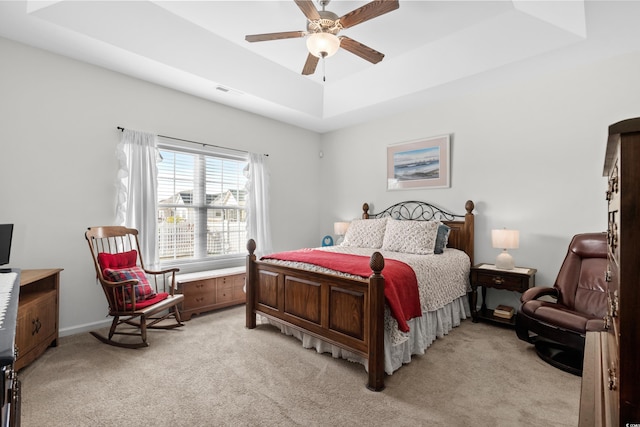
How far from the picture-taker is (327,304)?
2.61m

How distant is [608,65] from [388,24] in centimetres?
222

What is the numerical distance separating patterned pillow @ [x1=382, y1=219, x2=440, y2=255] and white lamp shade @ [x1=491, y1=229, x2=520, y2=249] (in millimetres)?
641

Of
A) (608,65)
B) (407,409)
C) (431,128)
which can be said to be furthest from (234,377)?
(608,65)

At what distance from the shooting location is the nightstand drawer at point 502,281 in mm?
3182

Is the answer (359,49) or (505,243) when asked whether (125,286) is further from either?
(505,243)

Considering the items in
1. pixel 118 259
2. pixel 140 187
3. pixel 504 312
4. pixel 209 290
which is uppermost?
pixel 140 187

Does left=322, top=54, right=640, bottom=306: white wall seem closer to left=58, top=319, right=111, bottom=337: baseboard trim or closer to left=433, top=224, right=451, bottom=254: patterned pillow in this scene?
left=433, top=224, right=451, bottom=254: patterned pillow

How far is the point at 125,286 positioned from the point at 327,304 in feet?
6.17

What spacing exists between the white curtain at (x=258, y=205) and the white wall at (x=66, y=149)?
1.09 metres

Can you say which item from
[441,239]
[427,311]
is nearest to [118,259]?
[427,311]

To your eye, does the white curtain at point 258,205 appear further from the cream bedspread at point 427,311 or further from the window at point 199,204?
the cream bedspread at point 427,311

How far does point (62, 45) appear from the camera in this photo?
2916mm

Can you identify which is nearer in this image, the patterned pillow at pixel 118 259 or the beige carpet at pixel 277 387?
the beige carpet at pixel 277 387

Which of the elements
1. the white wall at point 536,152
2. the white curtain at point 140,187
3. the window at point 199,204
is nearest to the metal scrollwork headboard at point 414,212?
the white wall at point 536,152
